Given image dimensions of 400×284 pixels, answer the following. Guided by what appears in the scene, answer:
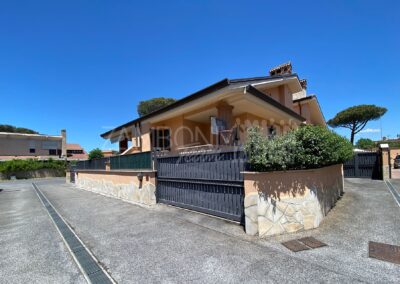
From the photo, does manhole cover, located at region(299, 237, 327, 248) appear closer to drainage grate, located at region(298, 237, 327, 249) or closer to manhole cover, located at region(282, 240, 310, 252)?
drainage grate, located at region(298, 237, 327, 249)

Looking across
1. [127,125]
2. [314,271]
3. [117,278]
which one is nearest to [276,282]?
[314,271]

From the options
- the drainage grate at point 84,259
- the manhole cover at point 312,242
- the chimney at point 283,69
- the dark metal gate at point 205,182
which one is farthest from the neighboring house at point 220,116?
the drainage grate at point 84,259

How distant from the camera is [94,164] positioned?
18219mm

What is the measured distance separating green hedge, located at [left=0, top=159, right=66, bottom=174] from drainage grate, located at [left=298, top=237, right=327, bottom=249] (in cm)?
4770

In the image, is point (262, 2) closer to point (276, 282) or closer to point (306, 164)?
point (306, 164)

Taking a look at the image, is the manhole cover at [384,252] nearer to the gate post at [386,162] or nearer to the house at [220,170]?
the house at [220,170]

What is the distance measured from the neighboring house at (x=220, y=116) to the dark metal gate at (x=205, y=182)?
1894mm

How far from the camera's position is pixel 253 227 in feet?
19.3

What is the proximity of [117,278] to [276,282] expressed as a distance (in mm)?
2710

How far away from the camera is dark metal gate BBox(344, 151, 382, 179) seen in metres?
17.5

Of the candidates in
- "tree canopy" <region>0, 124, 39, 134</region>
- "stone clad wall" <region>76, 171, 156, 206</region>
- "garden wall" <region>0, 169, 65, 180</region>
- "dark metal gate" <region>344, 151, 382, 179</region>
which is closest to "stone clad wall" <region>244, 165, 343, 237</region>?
"stone clad wall" <region>76, 171, 156, 206</region>

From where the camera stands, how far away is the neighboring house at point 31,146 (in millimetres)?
47531

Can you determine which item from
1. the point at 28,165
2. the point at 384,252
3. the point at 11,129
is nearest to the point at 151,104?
the point at 28,165

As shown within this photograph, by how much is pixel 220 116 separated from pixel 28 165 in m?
43.9
